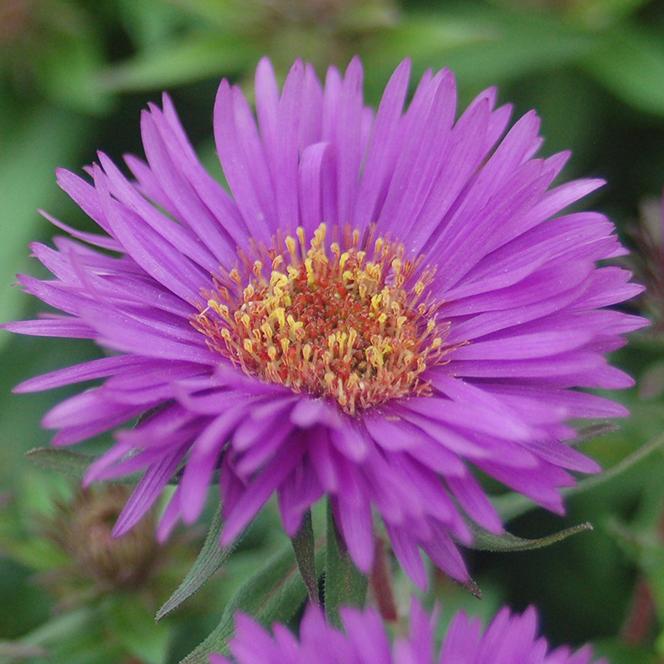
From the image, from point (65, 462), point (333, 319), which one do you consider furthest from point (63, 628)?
point (333, 319)

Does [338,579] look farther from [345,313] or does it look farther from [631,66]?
[631,66]

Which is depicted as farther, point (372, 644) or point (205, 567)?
point (205, 567)

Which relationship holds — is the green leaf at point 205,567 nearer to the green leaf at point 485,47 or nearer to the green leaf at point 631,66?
the green leaf at point 485,47

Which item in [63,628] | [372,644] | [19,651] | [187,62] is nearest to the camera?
[372,644]

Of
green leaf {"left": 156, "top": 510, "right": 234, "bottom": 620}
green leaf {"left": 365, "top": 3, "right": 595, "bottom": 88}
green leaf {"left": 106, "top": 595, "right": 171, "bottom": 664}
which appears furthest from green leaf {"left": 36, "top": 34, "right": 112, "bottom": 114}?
green leaf {"left": 156, "top": 510, "right": 234, "bottom": 620}

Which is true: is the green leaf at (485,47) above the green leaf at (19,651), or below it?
above

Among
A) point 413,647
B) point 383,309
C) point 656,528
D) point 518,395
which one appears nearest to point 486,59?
point 383,309

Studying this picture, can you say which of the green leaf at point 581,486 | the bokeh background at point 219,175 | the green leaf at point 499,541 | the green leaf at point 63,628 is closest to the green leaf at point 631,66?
the bokeh background at point 219,175
